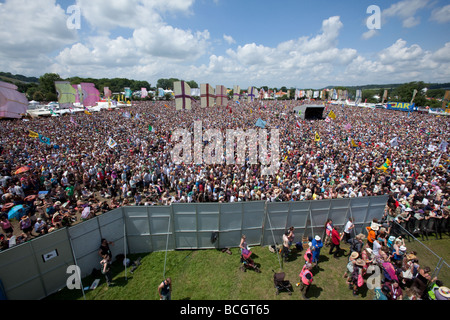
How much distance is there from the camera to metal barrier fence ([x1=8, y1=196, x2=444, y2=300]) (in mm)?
6645

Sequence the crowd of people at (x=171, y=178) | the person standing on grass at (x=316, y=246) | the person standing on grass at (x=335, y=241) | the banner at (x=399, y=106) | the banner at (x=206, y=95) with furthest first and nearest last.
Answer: the banner at (x=399, y=106), the banner at (x=206, y=95), the crowd of people at (x=171, y=178), the person standing on grass at (x=335, y=241), the person standing on grass at (x=316, y=246)

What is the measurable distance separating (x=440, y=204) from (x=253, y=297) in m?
10.5

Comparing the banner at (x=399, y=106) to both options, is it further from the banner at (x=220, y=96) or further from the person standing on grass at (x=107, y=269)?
the person standing on grass at (x=107, y=269)

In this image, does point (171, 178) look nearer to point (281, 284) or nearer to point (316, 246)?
point (281, 284)

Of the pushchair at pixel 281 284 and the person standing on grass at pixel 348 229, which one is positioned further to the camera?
the person standing on grass at pixel 348 229

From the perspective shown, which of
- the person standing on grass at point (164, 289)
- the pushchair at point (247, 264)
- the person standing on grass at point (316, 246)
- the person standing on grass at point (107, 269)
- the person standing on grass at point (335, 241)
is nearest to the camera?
the person standing on grass at point (164, 289)

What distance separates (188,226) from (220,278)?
226cm

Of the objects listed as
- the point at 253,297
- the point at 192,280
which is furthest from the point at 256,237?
the point at 192,280

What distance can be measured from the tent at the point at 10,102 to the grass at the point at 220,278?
16.1m

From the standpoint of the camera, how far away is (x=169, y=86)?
172625mm

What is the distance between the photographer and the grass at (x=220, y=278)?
255 inches

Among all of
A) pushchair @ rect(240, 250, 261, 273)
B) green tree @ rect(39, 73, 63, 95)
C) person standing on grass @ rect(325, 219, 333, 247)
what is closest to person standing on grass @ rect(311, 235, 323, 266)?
person standing on grass @ rect(325, 219, 333, 247)

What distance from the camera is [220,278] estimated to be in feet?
23.1

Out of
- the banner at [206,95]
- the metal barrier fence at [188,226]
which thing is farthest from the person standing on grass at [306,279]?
the banner at [206,95]
